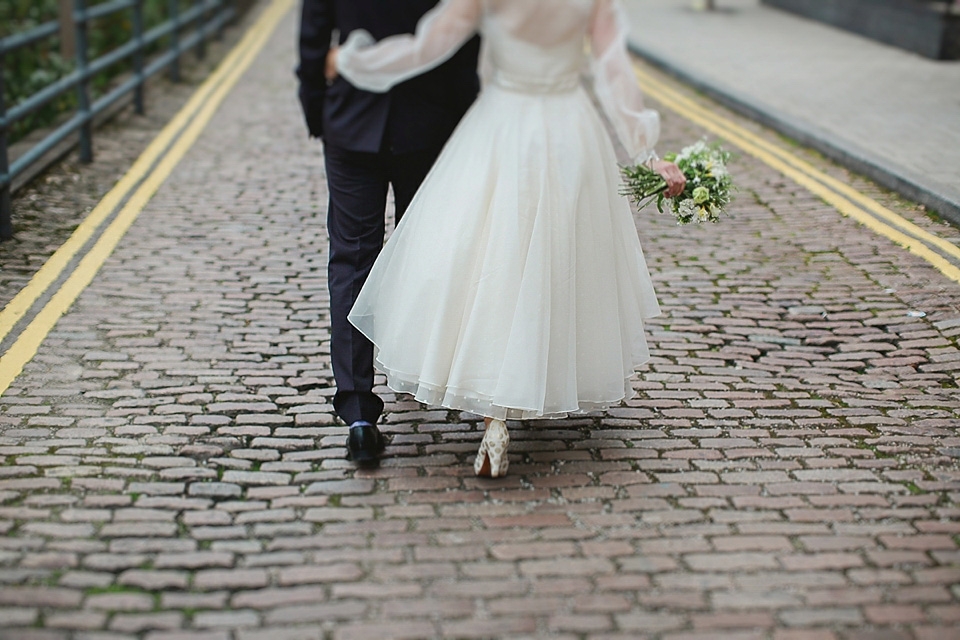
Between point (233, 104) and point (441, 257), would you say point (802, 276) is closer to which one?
point (441, 257)

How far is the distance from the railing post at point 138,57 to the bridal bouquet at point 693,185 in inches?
285

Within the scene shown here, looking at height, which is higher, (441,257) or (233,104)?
(441,257)

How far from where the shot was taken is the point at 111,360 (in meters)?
5.09

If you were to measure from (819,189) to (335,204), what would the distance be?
4.77m

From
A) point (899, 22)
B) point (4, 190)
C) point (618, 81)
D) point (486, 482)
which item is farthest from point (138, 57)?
point (899, 22)

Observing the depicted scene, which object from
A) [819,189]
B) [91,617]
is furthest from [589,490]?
[819,189]

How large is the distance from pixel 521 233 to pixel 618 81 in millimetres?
630

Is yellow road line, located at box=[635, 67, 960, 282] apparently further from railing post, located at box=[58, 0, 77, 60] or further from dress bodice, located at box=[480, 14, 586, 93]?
railing post, located at box=[58, 0, 77, 60]

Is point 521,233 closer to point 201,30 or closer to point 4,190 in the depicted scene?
point 4,190

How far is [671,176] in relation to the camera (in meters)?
4.18

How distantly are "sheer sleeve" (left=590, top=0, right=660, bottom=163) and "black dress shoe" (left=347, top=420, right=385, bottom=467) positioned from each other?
4.50 feet

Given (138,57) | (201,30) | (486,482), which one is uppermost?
(138,57)

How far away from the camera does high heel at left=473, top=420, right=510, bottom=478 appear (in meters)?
4.08

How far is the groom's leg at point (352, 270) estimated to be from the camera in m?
4.15
